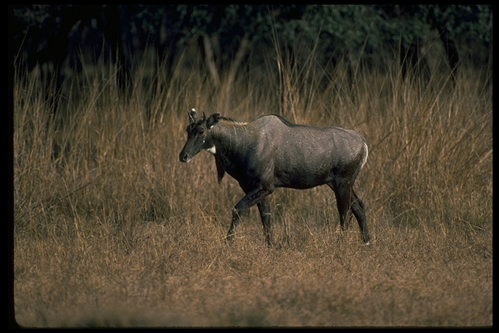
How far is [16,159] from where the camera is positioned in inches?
286

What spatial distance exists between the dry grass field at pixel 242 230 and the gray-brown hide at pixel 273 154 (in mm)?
511

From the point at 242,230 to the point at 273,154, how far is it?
42.9 inches

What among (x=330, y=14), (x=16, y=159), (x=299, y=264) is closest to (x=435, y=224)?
(x=299, y=264)

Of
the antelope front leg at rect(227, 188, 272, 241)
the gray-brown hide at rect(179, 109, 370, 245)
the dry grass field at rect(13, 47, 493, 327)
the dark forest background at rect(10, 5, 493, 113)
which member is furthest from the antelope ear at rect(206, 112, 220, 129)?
the dark forest background at rect(10, 5, 493, 113)

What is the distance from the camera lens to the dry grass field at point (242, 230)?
15.9ft

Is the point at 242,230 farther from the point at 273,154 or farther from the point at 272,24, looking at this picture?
the point at 272,24

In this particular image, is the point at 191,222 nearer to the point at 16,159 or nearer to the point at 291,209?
the point at 291,209

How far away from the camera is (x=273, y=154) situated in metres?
6.25

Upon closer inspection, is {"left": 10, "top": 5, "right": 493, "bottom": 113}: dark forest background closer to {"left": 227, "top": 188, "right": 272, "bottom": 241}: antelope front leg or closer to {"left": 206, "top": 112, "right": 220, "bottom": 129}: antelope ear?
{"left": 206, "top": 112, "right": 220, "bottom": 129}: antelope ear

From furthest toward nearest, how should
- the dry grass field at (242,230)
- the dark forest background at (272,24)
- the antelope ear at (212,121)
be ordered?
the dark forest background at (272,24), the antelope ear at (212,121), the dry grass field at (242,230)

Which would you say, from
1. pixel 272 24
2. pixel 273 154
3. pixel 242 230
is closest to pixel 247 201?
pixel 273 154

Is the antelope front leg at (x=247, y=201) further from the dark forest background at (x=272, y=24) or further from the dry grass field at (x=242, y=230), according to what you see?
the dark forest background at (x=272, y=24)

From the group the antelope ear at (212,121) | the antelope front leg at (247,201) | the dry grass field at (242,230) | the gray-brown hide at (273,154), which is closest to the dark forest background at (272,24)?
the dry grass field at (242,230)

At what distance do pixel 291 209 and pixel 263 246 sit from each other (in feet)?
5.16
